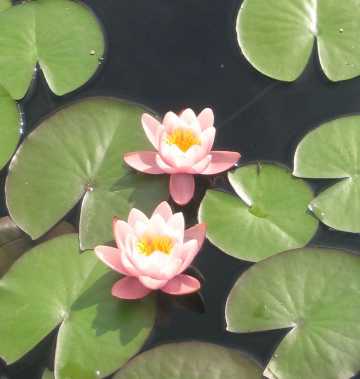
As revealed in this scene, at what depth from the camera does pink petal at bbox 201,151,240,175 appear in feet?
8.21

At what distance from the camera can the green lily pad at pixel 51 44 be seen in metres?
2.84

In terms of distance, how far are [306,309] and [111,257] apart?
68cm

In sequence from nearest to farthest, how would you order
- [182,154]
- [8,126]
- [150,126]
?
[182,154]
[150,126]
[8,126]

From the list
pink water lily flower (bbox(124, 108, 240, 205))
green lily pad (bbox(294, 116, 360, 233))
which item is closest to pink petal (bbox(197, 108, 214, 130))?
pink water lily flower (bbox(124, 108, 240, 205))

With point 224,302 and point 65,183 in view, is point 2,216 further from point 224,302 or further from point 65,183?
point 224,302

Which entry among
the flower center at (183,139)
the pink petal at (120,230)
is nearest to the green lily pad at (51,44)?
the flower center at (183,139)

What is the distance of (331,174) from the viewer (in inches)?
98.9

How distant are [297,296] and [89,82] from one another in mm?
1335

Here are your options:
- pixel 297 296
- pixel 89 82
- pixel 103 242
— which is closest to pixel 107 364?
pixel 103 242

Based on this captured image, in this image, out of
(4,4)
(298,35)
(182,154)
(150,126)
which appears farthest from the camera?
(4,4)

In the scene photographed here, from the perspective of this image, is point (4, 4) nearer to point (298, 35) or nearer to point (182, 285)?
point (298, 35)

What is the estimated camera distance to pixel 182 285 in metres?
2.25

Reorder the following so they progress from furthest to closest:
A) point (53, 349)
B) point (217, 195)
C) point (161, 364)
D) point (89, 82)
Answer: point (89, 82), point (217, 195), point (53, 349), point (161, 364)

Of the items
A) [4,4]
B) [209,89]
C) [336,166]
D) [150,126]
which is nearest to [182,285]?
[150,126]
